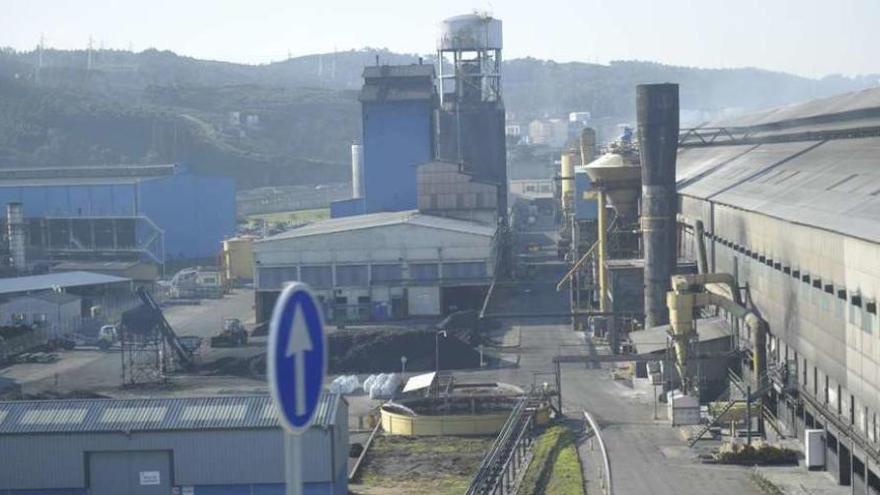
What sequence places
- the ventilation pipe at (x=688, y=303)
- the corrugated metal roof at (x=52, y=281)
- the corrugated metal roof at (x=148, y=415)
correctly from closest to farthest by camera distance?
the corrugated metal roof at (x=148, y=415), the ventilation pipe at (x=688, y=303), the corrugated metal roof at (x=52, y=281)

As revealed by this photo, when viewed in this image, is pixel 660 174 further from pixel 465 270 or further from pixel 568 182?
pixel 568 182

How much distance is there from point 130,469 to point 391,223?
65.6 ft

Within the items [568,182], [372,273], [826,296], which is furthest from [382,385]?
[568,182]

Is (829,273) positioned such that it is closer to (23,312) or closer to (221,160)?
(23,312)

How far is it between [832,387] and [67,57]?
182 meters

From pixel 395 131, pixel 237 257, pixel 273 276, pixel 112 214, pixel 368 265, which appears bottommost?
pixel 237 257

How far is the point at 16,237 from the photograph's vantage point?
43.5 meters

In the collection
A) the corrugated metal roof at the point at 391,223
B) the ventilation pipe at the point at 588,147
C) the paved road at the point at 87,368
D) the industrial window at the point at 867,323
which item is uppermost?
the ventilation pipe at the point at 588,147

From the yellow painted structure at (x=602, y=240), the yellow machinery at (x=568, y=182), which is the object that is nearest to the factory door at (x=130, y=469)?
the yellow painted structure at (x=602, y=240)

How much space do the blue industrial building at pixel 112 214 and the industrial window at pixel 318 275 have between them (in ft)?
49.1

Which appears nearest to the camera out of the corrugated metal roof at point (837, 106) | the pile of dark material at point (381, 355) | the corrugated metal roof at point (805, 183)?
the corrugated metal roof at point (805, 183)

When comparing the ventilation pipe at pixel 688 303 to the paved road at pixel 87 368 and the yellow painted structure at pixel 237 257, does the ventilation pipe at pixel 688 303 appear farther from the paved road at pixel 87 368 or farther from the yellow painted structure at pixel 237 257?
the yellow painted structure at pixel 237 257

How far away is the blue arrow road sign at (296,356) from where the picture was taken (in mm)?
4574

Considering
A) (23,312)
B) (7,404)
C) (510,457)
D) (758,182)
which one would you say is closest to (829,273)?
(510,457)
